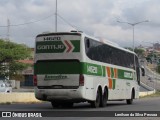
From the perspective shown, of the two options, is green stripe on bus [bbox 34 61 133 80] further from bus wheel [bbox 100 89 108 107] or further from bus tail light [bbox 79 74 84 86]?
bus wheel [bbox 100 89 108 107]

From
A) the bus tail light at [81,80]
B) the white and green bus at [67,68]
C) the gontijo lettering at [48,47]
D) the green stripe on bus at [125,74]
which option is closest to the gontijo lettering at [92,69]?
the white and green bus at [67,68]

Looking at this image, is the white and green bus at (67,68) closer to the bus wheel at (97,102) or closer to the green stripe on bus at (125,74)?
the bus wheel at (97,102)

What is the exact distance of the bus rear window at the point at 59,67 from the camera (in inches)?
904

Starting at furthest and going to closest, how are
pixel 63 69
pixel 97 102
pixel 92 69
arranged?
pixel 97 102 < pixel 92 69 < pixel 63 69

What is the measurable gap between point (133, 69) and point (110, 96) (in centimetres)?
655

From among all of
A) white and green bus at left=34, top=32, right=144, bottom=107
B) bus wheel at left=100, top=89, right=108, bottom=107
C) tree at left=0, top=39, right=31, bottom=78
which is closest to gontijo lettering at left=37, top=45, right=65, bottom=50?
white and green bus at left=34, top=32, right=144, bottom=107

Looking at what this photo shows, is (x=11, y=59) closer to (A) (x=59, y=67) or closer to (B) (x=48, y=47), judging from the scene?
(B) (x=48, y=47)

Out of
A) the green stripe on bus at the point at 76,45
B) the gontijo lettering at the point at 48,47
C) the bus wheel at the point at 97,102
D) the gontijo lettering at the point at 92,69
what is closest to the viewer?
the green stripe on bus at the point at 76,45

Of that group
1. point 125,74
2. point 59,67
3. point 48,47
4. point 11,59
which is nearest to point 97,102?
point 59,67

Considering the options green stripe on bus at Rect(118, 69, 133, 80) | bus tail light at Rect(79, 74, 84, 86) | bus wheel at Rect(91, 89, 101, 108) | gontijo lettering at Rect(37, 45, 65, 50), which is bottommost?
bus wheel at Rect(91, 89, 101, 108)

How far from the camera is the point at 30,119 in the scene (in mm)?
15734

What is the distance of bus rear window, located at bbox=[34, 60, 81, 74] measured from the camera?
22953mm

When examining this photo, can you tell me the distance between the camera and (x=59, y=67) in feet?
75.8

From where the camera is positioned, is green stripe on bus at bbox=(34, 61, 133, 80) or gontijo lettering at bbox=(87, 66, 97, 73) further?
gontijo lettering at bbox=(87, 66, 97, 73)
